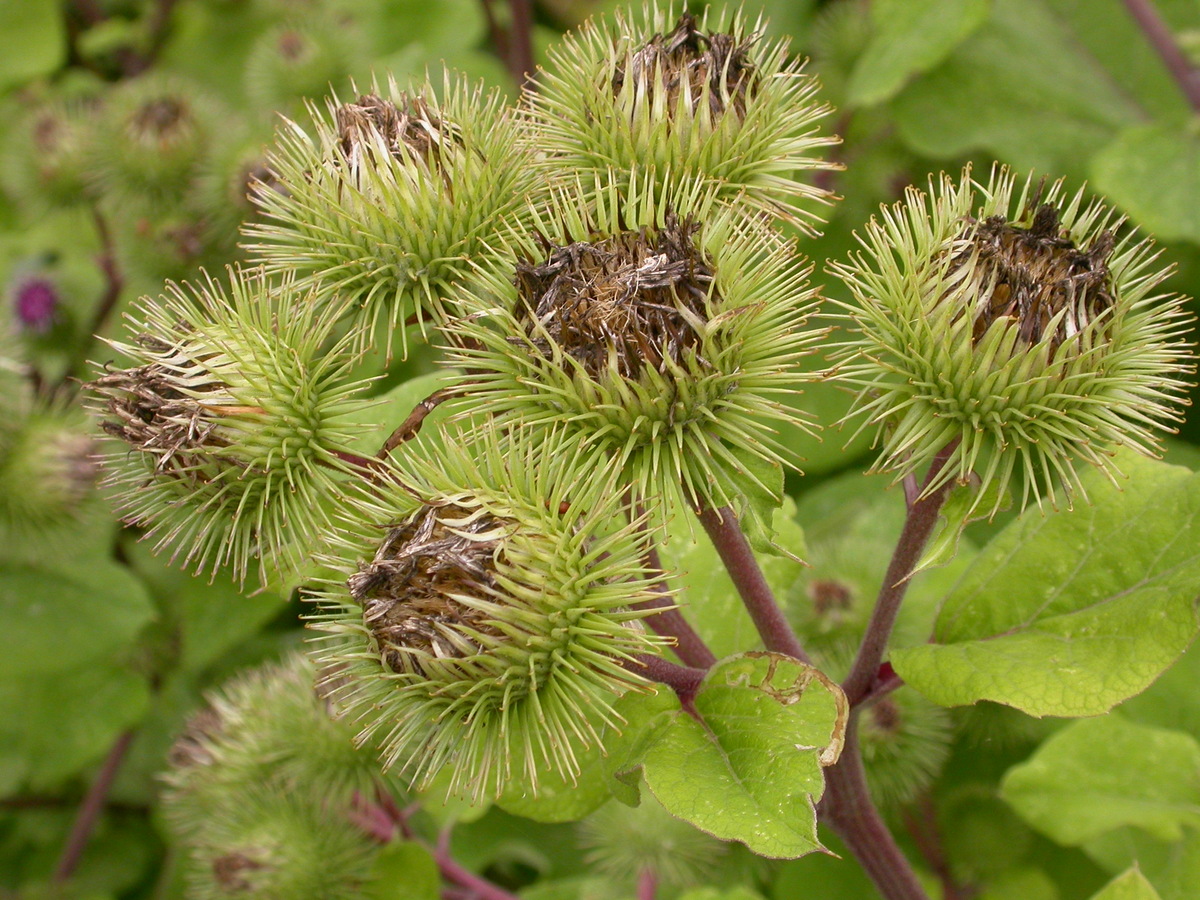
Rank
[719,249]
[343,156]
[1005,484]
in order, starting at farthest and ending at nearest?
[343,156] < [719,249] < [1005,484]

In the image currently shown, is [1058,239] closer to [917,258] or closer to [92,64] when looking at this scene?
[917,258]

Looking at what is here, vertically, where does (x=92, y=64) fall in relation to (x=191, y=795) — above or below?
above

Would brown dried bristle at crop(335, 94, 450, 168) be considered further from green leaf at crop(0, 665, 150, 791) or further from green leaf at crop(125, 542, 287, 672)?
green leaf at crop(0, 665, 150, 791)

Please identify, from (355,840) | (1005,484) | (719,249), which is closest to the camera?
(1005,484)

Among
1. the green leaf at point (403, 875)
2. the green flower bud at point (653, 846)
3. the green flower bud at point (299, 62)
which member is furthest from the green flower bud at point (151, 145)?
the green flower bud at point (653, 846)

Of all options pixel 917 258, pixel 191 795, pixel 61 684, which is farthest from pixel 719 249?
pixel 61 684

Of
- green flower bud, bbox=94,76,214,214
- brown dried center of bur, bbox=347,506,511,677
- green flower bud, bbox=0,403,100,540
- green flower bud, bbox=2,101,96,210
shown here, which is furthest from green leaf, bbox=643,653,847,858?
green flower bud, bbox=2,101,96,210

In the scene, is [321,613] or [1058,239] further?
[321,613]
